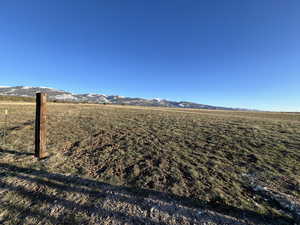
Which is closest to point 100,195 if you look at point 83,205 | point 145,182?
point 83,205

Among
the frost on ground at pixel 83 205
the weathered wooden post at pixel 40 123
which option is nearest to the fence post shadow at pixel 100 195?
the frost on ground at pixel 83 205

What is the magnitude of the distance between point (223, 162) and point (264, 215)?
2.99 m

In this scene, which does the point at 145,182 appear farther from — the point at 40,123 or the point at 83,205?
the point at 40,123

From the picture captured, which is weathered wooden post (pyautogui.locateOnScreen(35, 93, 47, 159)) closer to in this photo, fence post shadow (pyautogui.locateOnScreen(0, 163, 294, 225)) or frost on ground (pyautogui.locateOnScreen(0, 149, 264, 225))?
fence post shadow (pyautogui.locateOnScreen(0, 163, 294, 225))

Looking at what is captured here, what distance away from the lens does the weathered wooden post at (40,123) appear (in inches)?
239

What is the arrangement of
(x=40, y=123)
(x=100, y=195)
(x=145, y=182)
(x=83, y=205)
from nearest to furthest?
(x=83, y=205), (x=100, y=195), (x=145, y=182), (x=40, y=123)

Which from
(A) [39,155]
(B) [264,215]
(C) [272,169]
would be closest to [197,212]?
(B) [264,215]

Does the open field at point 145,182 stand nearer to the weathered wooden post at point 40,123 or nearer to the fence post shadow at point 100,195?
the fence post shadow at point 100,195

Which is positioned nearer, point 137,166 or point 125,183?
point 125,183

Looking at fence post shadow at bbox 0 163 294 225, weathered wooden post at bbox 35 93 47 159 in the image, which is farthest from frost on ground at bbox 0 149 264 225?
weathered wooden post at bbox 35 93 47 159

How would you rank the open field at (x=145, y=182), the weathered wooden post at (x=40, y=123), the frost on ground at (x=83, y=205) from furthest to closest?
the weathered wooden post at (x=40, y=123) < the open field at (x=145, y=182) < the frost on ground at (x=83, y=205)

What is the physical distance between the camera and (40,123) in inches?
245

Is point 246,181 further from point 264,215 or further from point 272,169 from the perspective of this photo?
point 272,169

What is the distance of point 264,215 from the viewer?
358 centimetres
